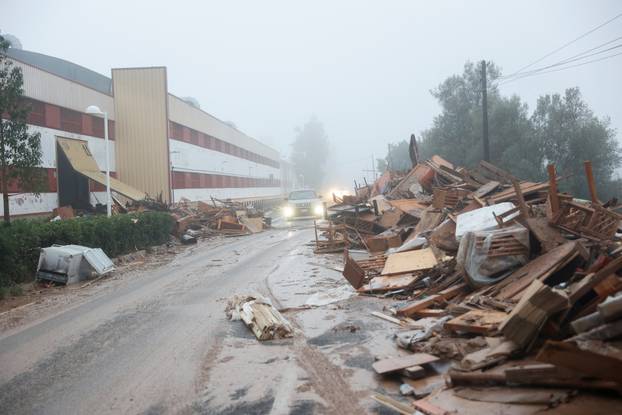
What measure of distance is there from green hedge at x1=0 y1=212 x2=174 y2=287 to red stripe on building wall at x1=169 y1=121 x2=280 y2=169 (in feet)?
50.3

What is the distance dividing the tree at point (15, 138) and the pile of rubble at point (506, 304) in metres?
9.49

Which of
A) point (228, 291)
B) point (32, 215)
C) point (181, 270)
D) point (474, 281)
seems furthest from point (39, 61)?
point (474, 281)

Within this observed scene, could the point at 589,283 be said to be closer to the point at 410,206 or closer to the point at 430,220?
the point at 430,220

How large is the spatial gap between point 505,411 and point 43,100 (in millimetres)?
23375

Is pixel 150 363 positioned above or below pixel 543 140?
below

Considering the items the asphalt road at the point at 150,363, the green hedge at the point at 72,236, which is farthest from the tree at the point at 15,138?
the asphalt road at the point at 150,363

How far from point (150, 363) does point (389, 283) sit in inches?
194

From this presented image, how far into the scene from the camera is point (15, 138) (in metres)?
12.8

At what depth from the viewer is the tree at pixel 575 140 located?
1302 inches

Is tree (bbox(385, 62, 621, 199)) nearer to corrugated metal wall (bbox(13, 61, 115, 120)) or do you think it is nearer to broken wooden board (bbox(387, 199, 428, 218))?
broken wooden board (bbox(387, 199, 428, 218))

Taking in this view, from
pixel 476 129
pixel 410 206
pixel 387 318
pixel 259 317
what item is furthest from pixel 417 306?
pixel 476 129

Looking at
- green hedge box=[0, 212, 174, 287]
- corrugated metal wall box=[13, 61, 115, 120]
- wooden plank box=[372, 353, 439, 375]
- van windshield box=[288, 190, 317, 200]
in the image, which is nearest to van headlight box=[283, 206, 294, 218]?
van windshield box=[288, 190, 317, 200]

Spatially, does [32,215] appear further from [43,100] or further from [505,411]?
[505,411]

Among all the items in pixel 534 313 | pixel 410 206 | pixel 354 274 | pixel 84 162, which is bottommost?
pixel 354 274
